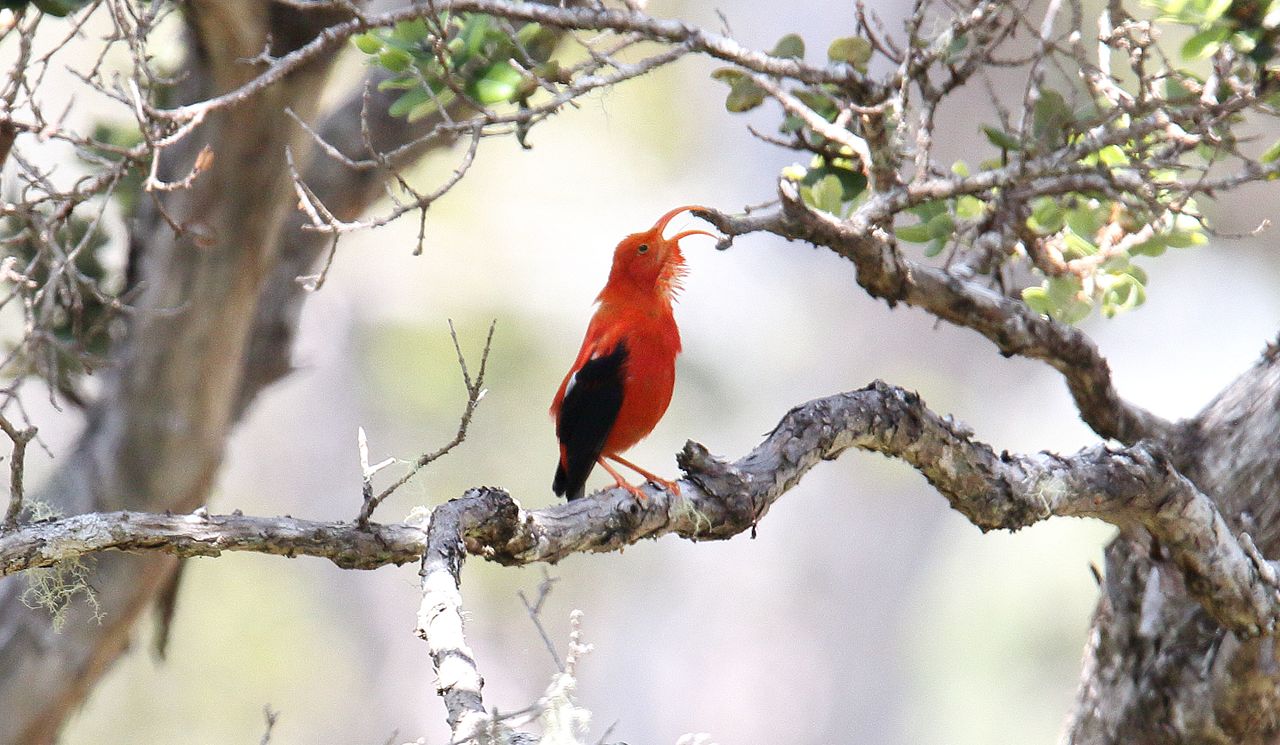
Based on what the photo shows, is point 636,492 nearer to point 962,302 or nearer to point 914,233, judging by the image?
point 962,302

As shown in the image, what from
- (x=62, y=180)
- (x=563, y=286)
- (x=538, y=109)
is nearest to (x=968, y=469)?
(x=538, y=109)

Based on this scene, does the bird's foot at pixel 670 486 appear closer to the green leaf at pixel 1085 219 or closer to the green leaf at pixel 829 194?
the green leaf at pixel 829 194

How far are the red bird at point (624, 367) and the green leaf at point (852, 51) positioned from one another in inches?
26.7

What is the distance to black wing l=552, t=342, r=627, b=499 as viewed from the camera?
4.02 metres

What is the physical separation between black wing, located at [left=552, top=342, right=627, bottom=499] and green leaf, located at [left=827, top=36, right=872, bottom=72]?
114 cm

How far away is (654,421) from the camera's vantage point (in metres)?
4.12

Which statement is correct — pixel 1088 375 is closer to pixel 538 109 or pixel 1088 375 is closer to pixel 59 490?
pixel 538 109

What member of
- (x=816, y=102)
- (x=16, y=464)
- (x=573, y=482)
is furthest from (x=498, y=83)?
(x=16, y=464)

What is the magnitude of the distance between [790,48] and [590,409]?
1284mm

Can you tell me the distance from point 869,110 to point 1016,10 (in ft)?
2.37

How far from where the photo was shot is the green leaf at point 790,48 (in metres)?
3.78

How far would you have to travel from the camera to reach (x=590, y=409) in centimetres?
404

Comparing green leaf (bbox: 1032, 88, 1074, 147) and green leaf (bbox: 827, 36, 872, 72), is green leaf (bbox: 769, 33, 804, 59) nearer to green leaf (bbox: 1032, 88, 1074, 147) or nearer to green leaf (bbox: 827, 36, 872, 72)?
green leaf (bbox: 827, 36, 872, 72)

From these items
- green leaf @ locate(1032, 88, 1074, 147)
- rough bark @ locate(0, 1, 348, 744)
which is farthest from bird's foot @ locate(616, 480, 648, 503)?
rough bark @ locate(0, 1, 348, 744)
